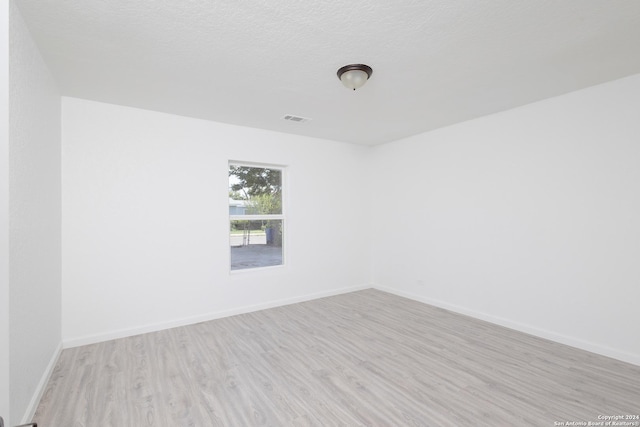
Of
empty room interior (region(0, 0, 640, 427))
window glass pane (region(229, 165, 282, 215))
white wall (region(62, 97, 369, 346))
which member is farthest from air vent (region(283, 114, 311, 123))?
window glass pane (region(229, 165, 282, 215))

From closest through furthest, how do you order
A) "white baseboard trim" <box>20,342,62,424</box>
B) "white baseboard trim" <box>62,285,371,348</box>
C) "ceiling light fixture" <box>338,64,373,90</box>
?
1. "white baseboard trim" <box>20,342,62,424</box>
2. "ceiling light fixture" <box>338,64,373,90</box>
3. "white baseboard trim" <box>62,285,371,348</box>

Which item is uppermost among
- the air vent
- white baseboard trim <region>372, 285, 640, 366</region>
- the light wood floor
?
the air vent

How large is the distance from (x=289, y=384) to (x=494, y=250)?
2806 millimetres

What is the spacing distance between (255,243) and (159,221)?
1.31 m

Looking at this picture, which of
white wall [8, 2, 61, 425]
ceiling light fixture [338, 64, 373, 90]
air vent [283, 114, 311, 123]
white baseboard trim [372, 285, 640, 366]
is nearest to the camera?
white wall [8, 2, 61, 425]

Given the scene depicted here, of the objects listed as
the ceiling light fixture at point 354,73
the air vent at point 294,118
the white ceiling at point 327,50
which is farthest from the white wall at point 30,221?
the air vent at point 294,118

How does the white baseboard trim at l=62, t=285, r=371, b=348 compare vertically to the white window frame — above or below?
below

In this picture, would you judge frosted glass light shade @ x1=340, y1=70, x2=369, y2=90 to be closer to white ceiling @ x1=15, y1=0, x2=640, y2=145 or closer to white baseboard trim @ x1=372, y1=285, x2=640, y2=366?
white ceiling @ x1=15, y1=0, x2=640, y2=145

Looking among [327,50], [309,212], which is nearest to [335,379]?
[327,50]

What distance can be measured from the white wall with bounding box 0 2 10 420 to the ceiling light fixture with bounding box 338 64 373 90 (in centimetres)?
201

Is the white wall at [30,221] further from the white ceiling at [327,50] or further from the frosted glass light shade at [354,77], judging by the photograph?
the frosted glass light shade at [354,77]

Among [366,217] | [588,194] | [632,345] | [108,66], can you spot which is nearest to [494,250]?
[588,194]

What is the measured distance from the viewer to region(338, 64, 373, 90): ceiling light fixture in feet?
7.81

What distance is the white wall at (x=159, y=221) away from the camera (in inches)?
121
